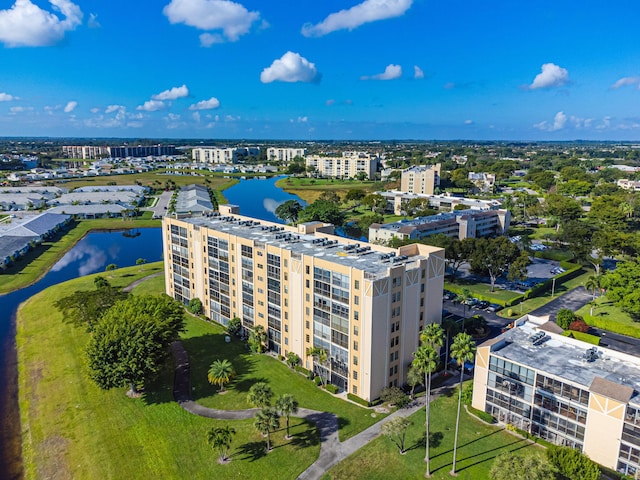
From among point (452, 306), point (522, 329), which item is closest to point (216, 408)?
point (522, 329)

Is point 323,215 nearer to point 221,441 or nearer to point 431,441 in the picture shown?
point 431,441

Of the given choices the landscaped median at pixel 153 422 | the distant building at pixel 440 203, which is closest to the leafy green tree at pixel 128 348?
the landscaped median at pixel 153 422

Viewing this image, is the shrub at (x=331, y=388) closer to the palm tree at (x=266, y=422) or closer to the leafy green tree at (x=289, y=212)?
the palm tree at (x=266, y=422)

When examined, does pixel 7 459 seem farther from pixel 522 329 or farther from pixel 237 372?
pixel 522 329

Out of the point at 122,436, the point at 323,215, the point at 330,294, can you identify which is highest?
the point at 330,294

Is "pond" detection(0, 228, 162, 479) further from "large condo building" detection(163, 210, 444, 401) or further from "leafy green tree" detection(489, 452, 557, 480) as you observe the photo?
"leafy green tree" detection(489, 452, 557, 480)

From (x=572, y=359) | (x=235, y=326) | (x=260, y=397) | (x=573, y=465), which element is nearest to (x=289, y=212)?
(x=235, y=326)
